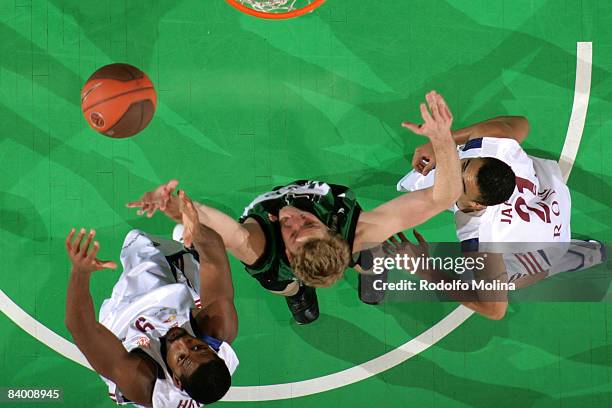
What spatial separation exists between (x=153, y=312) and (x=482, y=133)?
8.97 feet

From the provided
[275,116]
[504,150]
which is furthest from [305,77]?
[504,150]

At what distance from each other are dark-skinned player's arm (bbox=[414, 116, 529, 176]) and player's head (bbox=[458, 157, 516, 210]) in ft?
1.34

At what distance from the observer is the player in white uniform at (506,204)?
457 centimetres

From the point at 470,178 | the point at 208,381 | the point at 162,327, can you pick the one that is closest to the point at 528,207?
the point at 470,178

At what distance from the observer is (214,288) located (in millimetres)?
4344

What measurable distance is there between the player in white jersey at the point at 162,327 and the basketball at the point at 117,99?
0.90 metres

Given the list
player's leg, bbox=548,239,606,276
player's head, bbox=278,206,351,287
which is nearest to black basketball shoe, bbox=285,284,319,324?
player's head, bbox=278,206,351,287

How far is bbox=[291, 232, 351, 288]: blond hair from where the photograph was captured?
4.05 meters

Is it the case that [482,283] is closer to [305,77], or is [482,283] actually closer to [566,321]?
[566,321]

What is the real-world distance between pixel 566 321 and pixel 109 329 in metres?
3.56

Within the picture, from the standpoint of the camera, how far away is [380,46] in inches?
212

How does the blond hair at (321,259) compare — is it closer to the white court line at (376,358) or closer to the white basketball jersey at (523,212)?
the white basketball jersey at (523,212)

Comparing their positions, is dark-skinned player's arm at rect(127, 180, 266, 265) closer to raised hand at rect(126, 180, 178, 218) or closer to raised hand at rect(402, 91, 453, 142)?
raised hand at rect(126, 180, 178, 218)

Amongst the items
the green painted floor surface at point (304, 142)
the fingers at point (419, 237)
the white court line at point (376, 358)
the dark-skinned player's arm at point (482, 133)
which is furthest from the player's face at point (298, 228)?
the white court line at point (376, 358)
